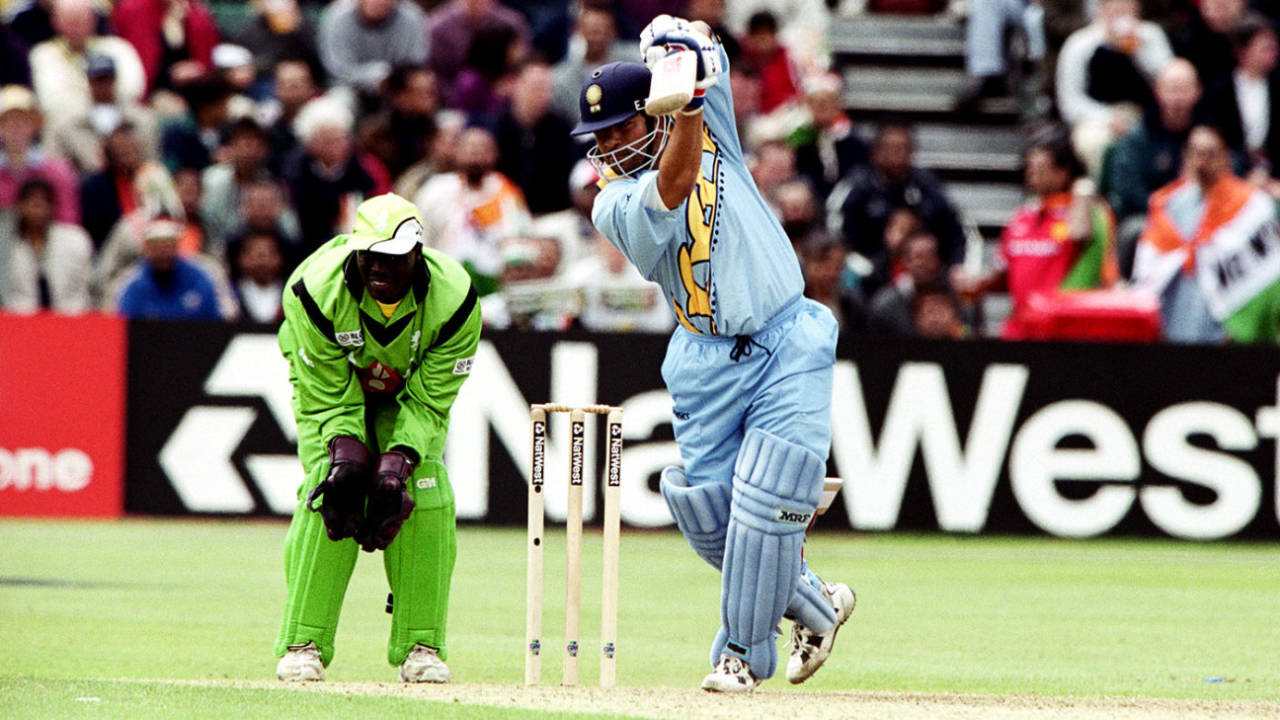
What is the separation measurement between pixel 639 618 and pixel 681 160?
386cm

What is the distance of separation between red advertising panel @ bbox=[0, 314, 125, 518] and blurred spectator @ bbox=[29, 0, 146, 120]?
2764mm

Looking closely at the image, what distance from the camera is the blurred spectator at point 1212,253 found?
541 inches

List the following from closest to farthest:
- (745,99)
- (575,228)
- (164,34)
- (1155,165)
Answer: (575,228) < (1155,165) < (745,99) < (164,34)

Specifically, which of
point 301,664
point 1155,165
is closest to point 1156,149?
point 1155,165

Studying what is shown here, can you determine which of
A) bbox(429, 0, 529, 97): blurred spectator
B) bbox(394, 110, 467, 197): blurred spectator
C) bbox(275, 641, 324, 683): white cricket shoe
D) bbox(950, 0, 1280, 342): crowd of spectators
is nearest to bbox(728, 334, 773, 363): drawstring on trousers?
bbox(275, 641, 324, 683): white cricket shoe

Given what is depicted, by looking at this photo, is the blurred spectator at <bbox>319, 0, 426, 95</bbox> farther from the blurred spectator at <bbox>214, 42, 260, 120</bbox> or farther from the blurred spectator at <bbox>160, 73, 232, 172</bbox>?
the blurred spectator at <bbox>160, 73, 232, 172</bbox>

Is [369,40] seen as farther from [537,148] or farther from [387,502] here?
[387,502]

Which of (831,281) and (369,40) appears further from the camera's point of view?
(369,40)

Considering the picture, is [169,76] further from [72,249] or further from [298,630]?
[298,630]

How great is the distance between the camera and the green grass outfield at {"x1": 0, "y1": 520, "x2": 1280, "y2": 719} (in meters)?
7.32

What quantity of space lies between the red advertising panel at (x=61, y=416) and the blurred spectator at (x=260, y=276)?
114cm

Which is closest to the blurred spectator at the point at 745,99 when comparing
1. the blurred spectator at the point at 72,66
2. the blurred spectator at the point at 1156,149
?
the blurred spectator at the point at 1156,149

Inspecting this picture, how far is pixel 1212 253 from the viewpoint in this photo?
45.2 ft

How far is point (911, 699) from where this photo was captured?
22.4ft
